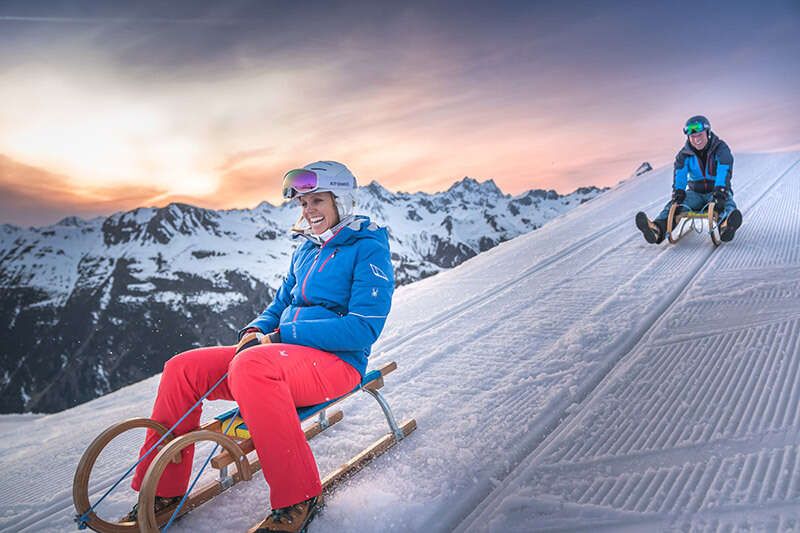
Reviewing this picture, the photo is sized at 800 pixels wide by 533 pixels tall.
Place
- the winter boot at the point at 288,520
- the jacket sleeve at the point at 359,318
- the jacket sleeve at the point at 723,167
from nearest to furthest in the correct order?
the winter boot at the point at 288,520 < the jacket sleeve at the point at 359,318 < the jacket sleeve at the point at 723,167

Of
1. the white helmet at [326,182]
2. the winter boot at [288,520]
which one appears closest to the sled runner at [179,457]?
the winter boot at [288,520]

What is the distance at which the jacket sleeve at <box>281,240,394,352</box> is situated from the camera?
7.89ft

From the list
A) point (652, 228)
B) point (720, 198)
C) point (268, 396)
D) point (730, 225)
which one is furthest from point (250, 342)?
point (720, 198)

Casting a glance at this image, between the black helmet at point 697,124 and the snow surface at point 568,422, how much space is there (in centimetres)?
204

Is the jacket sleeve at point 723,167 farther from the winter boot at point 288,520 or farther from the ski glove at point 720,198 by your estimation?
the winter boot at point 288,520

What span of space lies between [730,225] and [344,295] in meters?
6.10

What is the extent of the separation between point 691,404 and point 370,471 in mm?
1934

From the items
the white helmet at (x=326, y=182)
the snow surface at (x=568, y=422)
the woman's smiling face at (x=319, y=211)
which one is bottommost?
the snow surface at (x=568, y=422)

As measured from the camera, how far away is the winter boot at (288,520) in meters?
2.00

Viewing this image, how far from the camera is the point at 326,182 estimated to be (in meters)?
2.65

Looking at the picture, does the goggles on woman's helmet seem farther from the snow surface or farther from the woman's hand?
the snow surface

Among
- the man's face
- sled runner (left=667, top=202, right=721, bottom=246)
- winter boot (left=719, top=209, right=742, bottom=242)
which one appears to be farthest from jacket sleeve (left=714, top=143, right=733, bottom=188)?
winter boot (left=719, top=209, right=742, bottom=242)

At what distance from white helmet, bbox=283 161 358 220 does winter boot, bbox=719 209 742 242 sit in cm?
589

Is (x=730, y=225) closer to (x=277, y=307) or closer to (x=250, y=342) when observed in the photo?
(x=277, y=307)
